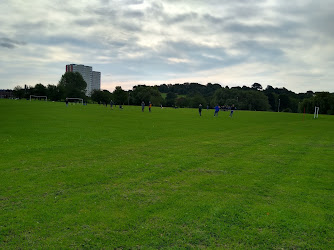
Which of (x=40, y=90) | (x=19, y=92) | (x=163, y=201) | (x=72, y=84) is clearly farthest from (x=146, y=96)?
(x=163, y=201)

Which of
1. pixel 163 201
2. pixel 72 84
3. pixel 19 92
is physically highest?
pixel 72 84

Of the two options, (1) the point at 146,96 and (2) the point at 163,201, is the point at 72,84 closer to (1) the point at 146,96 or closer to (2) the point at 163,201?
(1) the point at 146,96

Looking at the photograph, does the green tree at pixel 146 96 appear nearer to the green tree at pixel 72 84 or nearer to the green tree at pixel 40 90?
the green tree at pixel 72 84

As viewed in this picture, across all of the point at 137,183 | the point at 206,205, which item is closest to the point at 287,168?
the point at 206,205

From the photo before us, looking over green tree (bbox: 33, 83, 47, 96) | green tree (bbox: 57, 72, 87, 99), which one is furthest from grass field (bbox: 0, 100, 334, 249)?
green tree (bbox: 33, 83, 47, 96)

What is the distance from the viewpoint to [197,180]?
7.82m

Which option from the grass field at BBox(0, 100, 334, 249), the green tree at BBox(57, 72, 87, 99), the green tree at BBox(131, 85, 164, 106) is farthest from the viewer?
the green tree at BBox(131, 85, 164, 106)

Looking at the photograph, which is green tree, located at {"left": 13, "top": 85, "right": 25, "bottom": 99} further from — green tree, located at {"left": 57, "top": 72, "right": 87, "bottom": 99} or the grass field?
the grass field

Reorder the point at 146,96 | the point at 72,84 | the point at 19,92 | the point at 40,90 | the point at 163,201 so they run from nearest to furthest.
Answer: the point at 163,201 < the point at 40,90 < the point at 72,84 < the point at 146,96 < the point at 19,92

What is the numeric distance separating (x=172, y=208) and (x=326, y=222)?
3165 millimetres

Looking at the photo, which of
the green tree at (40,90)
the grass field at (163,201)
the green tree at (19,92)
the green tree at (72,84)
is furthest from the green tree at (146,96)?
the grass field at (163,201)

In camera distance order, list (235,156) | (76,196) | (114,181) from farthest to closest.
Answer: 1. (235,156)
2. (114,181)
3. (76,196)

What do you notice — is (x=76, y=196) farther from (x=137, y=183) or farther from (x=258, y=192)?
(x=258, y=192)

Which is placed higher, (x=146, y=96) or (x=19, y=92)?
(x=19, y=92)
